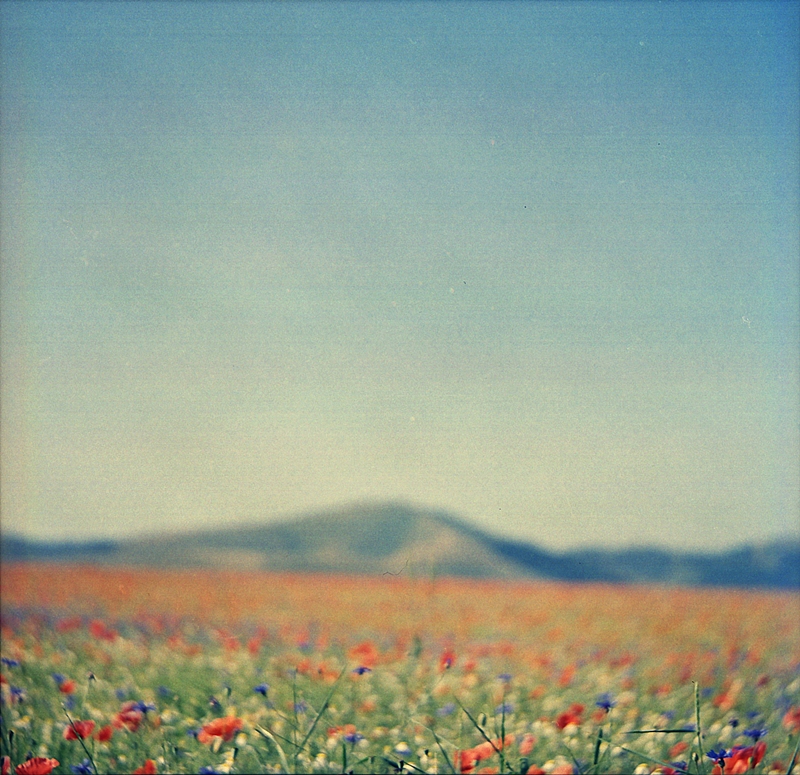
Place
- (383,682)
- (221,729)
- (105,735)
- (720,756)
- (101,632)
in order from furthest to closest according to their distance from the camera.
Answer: (101,632), (383,682), (105,735), (221,729), (720,756)

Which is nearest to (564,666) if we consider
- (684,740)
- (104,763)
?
(684,740)

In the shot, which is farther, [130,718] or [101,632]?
[101,632]

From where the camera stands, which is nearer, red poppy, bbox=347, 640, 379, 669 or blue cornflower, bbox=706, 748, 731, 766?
blue cornflower, bbox=706, 748, 731, 766

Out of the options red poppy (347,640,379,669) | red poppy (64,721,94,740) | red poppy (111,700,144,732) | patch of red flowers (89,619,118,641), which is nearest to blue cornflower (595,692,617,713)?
red poppy (347,640,379,669)

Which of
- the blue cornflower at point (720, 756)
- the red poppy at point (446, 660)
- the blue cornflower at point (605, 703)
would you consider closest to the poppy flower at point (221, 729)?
the red poppy at point (446, 660)

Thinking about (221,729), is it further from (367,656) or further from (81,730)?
(367,656)

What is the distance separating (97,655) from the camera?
3.86m

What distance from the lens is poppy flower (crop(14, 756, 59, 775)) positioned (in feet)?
7.41

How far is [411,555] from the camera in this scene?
2434mm

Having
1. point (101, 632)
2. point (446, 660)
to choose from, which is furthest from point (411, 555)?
point (101, 632)

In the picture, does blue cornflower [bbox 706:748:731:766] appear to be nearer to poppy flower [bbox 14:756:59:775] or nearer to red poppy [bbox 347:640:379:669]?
red poppy [bbox 347:640:379:669]

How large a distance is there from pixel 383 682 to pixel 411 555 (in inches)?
52.7

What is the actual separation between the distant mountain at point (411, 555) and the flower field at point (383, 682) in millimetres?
330

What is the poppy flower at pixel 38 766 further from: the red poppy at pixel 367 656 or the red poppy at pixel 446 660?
the red poppy at pixel 367 656
